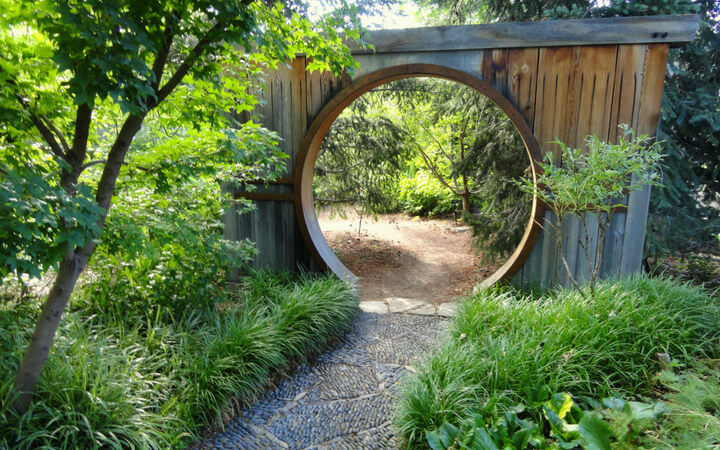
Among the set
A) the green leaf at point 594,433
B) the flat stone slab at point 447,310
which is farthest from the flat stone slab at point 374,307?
the green leaf at point 594,433

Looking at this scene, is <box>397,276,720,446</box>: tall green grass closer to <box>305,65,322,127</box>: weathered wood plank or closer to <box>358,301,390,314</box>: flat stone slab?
<box>358,301,390,314</box>: flat stone slab

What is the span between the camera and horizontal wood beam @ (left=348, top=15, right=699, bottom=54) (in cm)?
309

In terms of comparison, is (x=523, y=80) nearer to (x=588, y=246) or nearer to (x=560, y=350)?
(x=588, y=246)

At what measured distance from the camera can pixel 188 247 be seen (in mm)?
2576

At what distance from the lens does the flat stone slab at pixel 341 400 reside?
6.83ft

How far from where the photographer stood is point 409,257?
6.24 m

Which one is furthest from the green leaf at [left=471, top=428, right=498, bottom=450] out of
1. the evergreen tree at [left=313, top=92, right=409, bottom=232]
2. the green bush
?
the green bush

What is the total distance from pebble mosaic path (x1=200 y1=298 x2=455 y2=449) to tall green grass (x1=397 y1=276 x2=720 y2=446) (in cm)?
26

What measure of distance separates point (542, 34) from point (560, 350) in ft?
8.16

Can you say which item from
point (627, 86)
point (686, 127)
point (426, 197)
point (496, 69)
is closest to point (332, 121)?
point (496, 69)

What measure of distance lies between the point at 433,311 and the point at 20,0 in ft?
10.9

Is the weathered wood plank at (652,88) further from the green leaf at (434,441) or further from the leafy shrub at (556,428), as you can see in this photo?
the green leaf at (434,441)

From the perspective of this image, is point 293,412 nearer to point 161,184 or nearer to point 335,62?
point 161,184

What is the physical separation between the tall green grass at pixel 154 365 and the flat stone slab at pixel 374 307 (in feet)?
1.59
